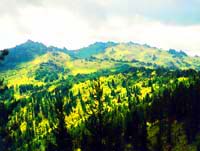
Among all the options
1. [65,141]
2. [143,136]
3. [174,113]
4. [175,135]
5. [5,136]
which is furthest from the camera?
[174,113]

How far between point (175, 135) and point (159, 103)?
2814 inches

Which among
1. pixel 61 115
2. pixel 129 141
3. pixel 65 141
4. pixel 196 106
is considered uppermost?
pixel 61 115

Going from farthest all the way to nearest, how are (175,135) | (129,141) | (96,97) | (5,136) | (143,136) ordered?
1. (129,141)
2. (143,136)
3. (175,135)
4. (5,136)
5. (96,97)

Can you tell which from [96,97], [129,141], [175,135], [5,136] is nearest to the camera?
[96,97]

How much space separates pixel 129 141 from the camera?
14825cm

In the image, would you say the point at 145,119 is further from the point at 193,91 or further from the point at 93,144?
the point at 93,144

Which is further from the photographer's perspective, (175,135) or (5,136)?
(175,135)

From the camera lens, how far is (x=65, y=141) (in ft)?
168

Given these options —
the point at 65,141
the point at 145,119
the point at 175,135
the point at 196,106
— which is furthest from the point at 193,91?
the point at 65,141

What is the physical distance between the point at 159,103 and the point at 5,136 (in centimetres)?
12423

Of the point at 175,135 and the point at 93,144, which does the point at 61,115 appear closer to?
the point at 93,144

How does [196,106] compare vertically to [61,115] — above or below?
below

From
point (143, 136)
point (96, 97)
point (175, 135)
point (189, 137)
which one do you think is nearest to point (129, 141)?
point (143, 136)

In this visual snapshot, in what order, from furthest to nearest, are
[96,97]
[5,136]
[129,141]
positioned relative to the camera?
[129,141]
[5,136]
[96,97]
